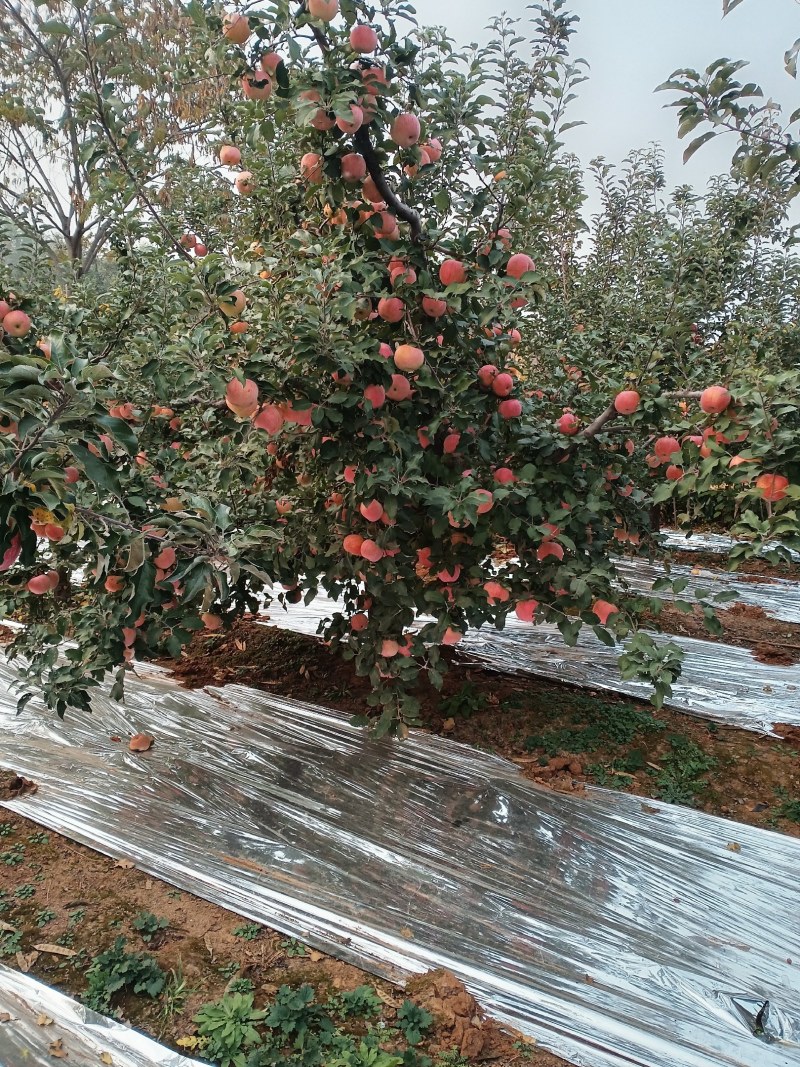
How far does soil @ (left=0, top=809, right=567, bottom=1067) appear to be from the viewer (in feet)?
4.78

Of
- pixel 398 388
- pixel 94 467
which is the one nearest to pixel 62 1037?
pixel 94 467

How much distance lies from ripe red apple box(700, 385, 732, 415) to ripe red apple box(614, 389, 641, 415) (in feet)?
0.67

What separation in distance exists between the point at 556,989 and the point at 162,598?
48.3 inches

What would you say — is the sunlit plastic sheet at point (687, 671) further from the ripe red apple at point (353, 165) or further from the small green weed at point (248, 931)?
the ripe red apple at point (353, 165)

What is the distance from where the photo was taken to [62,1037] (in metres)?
1.42

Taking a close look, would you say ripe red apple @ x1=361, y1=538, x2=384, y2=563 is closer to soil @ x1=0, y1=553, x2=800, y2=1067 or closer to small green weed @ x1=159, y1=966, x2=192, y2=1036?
soil @ x1=0, y1=553, x2=800, y2=1067

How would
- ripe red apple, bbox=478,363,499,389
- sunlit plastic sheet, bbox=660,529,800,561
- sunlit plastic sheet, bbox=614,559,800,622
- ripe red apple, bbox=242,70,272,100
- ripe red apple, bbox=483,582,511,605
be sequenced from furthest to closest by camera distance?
1. sunlit plastic sheet, bbox=660,529,800,561
2. sunlit plastic sheet, bbox=614,559,800,622
3. ripe red apple, bbox=483,582,511,605
4. ripe red apple, bbox=478,363,499,389
5. ripe red apple, bbox=242,70,272,100

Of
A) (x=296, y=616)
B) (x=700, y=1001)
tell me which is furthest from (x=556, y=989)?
(x=296, y=616)

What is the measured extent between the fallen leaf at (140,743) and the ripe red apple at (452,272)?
5.90 feet

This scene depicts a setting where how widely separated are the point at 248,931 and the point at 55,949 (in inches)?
17.4

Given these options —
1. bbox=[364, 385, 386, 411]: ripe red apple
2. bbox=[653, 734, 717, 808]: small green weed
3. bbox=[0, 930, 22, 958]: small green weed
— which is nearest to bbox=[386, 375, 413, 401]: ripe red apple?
bbox=[364, 385, 386, 411]: ripe red apple

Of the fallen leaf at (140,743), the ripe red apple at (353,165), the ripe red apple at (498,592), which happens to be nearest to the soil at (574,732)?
the fallen leaf at (140,743)

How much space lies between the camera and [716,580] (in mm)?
4223

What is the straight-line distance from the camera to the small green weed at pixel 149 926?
5.55ft
